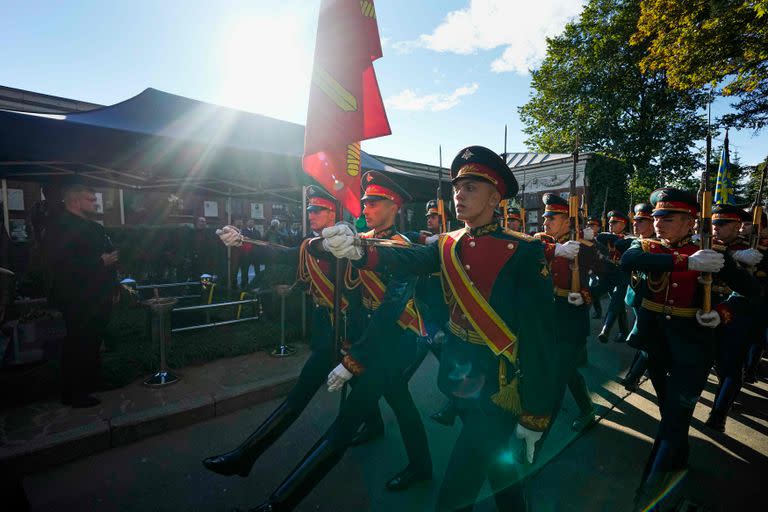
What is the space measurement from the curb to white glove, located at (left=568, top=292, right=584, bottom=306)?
345cm

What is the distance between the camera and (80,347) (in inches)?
156

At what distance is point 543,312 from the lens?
1895mm

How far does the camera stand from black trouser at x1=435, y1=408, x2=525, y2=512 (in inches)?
68.9

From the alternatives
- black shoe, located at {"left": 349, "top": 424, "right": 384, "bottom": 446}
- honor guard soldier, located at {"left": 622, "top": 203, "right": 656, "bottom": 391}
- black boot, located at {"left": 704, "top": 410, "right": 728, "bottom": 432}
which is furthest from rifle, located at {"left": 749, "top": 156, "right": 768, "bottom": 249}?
black shoe, located at {"left": 349, "top": 424, "right": 384, "bottom": 446}

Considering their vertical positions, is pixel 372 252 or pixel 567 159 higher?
pixel 567 159

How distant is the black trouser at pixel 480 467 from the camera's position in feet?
5.74

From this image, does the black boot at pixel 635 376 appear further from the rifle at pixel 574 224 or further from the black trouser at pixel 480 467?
the black trouser at pixel 480 467

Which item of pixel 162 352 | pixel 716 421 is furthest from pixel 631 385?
pixel 162 352

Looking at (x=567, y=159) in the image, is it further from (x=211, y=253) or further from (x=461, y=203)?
(x=461, y=203)

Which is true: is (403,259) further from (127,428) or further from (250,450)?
(127,428)

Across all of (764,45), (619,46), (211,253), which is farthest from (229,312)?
(619,46)

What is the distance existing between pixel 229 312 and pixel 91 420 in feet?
14.3

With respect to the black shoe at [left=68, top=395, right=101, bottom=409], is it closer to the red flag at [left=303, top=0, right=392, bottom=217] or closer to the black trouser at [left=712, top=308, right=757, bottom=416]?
the red flag at [left=303, top=0, right=392, bottom=217]

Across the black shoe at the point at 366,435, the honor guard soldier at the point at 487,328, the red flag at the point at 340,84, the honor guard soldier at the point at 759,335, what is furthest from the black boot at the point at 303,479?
the honor guard soldier at the point at 759,335
